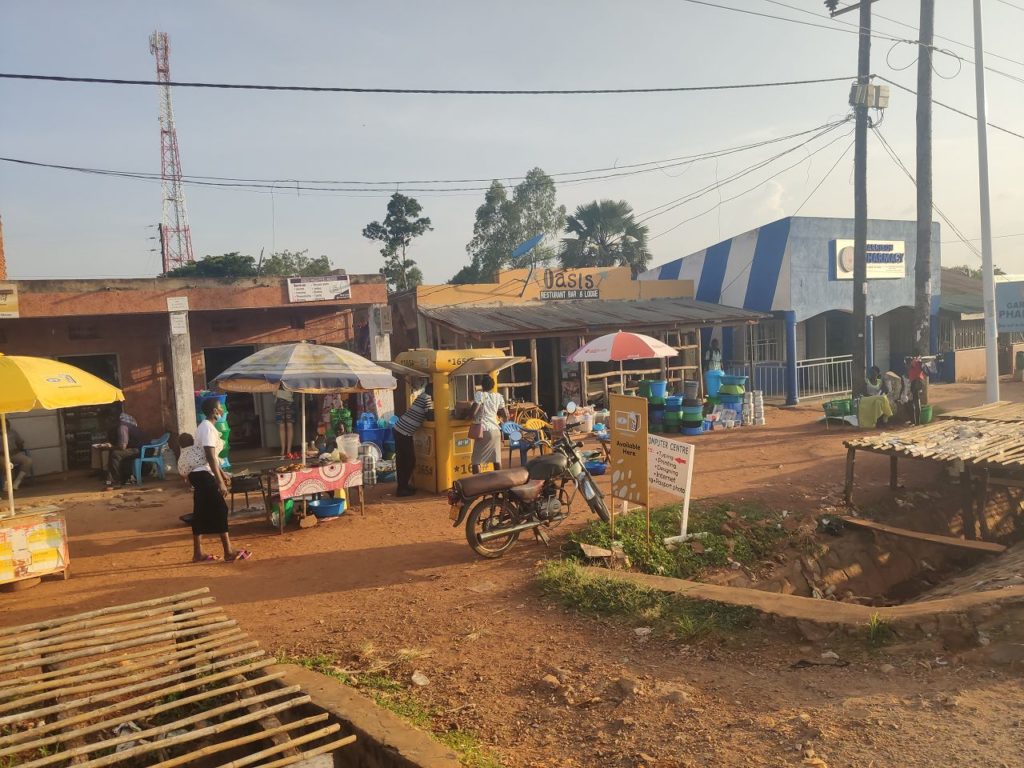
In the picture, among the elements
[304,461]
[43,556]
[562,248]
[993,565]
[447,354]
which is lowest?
[993,565]

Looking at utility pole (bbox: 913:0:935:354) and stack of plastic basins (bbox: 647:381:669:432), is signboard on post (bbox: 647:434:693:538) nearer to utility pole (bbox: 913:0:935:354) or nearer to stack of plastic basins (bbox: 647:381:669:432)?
stack of plastic basins (bbox: 647:381:669:432)

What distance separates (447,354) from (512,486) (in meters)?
3.67

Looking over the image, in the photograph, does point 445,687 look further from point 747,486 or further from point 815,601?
point 747,486

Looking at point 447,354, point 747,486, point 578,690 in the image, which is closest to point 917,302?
point 747,486

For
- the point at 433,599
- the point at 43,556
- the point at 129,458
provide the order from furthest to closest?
1. the point at 129,458
2. the point at 43,556
3. the point at 433,599

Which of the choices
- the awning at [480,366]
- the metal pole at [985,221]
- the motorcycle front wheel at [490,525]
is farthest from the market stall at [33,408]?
the metal pole at [985,221]

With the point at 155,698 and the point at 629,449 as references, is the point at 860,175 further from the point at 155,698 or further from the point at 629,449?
the point at 155,698

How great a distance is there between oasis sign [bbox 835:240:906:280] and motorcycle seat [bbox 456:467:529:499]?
1666 cm

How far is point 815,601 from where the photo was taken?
5.81 m

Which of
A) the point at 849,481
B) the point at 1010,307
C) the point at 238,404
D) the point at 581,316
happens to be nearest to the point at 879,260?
the point at 1010,307

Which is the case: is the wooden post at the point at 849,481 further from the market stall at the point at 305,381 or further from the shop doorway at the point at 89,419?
the shop doorway at the point at 89,419

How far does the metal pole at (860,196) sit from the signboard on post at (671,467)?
1062 cm

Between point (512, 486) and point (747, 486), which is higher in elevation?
point (512, 486)

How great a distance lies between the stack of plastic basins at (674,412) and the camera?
16031mm
